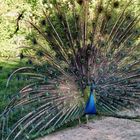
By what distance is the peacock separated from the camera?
5.68 meters

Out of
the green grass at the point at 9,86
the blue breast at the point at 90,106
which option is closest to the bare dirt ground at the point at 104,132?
the blue breast at the point at 90,106

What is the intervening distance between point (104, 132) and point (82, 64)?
109cm

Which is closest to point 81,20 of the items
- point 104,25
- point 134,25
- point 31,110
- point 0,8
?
point 104,25

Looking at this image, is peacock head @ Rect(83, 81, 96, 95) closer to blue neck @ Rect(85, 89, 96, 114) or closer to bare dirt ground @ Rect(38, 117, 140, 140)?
blue neck @ Rect(85, 89, 96, 114)

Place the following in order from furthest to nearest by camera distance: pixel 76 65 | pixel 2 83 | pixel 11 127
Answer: pixel 2 83
pixel 76 65
pixel 11 127

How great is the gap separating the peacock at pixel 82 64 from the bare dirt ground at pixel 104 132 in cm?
13

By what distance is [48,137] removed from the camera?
17.5 ft

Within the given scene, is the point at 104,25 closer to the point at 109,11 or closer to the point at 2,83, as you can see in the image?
the point at 109,11

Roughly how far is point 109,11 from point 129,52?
0.67 m

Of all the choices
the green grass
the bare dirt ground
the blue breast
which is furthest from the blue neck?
the green grass

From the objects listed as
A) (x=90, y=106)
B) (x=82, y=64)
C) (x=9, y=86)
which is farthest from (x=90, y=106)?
(x=9, y=86)

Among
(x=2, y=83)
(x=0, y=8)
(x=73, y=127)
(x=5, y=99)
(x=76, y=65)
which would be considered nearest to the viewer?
(x=73, y=127)

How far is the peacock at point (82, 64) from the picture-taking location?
18.6 feet

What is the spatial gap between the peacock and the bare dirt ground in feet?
0.44
